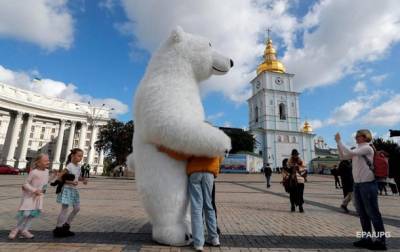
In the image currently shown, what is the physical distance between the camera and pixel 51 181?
412cm

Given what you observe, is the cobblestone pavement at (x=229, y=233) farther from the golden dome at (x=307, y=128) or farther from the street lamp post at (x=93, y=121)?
the golden dome at (x=307, y=128)

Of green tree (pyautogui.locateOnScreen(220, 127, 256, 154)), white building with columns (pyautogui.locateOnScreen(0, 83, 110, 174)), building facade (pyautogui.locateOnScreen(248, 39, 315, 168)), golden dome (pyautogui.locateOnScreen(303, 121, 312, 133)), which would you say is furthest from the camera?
golden dome (pyautogui.locateOnScreen(303, 121, 312, 133))

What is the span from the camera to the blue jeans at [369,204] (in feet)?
11.5

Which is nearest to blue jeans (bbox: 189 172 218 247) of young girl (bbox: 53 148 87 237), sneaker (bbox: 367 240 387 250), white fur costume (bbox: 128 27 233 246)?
white fur costume (bbox: 128 27 233 246)

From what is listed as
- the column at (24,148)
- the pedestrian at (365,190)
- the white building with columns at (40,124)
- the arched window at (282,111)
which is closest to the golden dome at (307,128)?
the arched window at (282,111)

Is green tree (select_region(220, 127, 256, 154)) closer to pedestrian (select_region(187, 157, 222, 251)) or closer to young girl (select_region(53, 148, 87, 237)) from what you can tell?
young girl (select_region(53, 148, 87, 237))

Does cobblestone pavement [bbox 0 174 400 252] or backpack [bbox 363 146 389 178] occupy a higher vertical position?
backpack [bbox 363 146 389 178]

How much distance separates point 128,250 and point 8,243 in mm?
1579

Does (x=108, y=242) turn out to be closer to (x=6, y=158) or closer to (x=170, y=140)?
(x=170, y=140)

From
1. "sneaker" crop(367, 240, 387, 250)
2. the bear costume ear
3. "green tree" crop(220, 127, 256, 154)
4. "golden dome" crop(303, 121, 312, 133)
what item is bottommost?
"sneaker" crop(367, 240, 387, 250)

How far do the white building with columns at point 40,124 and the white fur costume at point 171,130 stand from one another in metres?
50.8

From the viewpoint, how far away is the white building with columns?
51.9 metres

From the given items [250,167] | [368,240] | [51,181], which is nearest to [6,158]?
[250,167]

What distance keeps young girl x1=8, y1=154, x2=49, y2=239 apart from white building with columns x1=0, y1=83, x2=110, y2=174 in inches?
1957
